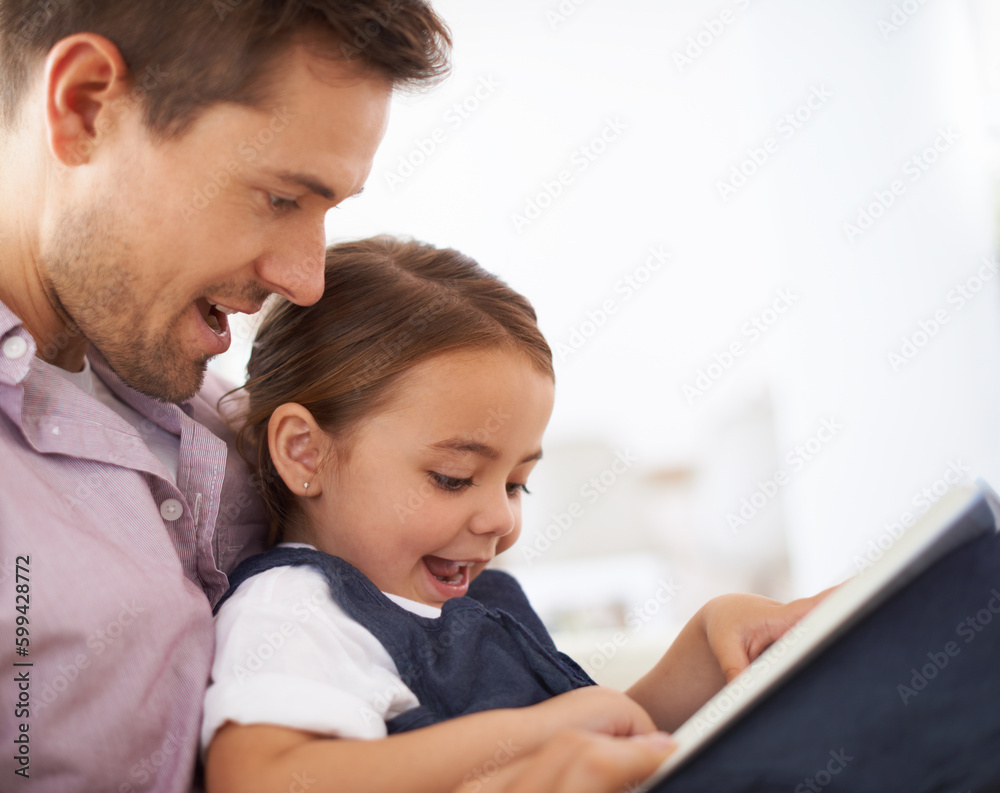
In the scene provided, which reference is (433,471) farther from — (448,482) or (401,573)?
(401,573)

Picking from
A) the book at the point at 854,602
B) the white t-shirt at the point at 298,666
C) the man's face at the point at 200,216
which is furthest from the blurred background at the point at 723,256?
the book at the point at 854,602

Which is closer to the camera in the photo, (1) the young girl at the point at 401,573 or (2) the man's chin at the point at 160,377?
(1) the young girl at the point at 401,573

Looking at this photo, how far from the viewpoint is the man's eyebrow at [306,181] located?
3.21ft

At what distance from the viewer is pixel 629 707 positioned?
0.81 m

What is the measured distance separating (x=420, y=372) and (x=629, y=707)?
498 millimetres

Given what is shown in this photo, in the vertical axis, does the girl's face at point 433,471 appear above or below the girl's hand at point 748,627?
below

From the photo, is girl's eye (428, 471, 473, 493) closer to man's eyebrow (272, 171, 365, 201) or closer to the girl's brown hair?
the girl's brown hair

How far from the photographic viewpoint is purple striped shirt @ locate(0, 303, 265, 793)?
0.78 metres

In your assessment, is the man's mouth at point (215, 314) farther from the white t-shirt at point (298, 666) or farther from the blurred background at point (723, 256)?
the blurred background at point (723, 256)

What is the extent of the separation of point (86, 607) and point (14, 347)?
30 centimetres

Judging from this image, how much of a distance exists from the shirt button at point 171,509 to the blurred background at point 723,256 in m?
1.34

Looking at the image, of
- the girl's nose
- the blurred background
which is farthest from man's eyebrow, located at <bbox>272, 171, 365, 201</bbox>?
the blurred background

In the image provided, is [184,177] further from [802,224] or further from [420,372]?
[802,224]

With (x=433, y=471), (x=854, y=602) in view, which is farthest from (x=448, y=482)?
(x=854, y=602)
